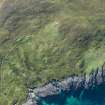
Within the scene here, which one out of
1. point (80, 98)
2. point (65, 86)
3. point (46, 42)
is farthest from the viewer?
point (46, 42)

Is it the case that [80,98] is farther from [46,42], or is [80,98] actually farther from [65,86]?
[46,42]

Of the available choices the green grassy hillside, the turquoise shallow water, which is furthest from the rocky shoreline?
the green grassy hillside

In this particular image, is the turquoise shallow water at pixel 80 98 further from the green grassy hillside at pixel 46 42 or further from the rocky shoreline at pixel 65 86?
the green grassy hillside at pixel 46 42

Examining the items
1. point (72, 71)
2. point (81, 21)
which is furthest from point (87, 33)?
point (72, 71)

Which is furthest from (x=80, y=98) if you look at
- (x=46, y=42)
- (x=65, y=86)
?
(x=46, y=42)

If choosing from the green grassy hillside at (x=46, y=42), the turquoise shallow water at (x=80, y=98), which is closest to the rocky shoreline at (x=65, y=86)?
the turquoise shallow water at (x=80, y=98)

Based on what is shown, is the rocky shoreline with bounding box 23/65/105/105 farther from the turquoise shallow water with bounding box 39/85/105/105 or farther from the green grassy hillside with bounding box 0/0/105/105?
the green grassy hillside with bounding box 0/0/105/105

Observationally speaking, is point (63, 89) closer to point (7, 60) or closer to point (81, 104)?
point (81, 104)
